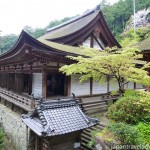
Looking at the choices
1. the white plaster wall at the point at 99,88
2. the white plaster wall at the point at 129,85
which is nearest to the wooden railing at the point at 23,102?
the white plaster wall at the point at 99,88

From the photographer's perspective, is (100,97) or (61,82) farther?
(100,97)

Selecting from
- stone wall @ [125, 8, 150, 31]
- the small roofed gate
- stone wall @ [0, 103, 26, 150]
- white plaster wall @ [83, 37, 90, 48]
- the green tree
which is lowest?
stone wall @ [0, 103, 26, 150]

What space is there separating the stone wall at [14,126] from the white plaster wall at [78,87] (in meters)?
4.44

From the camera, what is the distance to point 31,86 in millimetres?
14211

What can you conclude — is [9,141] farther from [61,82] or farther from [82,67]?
[82,67]

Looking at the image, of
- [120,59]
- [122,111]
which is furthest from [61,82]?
[122,111]

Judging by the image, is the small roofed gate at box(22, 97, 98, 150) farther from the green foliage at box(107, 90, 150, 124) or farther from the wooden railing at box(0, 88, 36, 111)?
the wooden railing at box(0, 88, 36, 111)

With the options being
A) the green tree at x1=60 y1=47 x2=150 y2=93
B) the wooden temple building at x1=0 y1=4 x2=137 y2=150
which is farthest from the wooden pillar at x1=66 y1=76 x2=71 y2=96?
the green tree at x1=60 y1=47 x2=150 y2=93

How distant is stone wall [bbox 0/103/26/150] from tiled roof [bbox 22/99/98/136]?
324cm

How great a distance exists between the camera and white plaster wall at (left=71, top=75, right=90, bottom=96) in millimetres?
13406

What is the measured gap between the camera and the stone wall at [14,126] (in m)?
10.9

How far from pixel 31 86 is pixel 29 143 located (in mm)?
5650

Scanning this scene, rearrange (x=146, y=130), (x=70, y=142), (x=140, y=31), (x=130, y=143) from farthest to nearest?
(x=140, y=31) → (x=70, y=142) → (x=146, y=130) → (x=130, y=143)

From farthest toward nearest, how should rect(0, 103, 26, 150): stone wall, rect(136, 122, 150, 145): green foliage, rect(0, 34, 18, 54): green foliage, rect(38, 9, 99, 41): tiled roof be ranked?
1. rect(0, 34, 18, 54): green foliage
2. rect(38, 9, 99, 41): tiled roof
3. rect(0, 103, 26, 150): stone wall
4. rect(136, 122, 150, 145): green foliage
